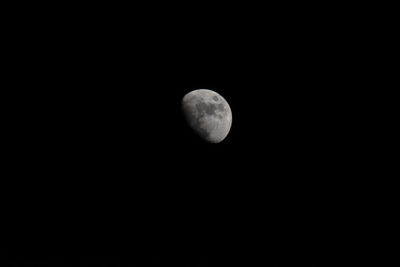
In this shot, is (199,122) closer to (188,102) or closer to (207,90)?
(188,102)

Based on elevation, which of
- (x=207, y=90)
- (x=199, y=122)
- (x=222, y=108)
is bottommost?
(x=199, y=122)

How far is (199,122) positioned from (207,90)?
2.22 feet

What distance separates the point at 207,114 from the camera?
15.1 feet

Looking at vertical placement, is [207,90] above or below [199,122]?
above

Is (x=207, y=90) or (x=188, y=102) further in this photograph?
(x=207, y=90)

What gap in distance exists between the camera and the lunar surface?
15.0 ft

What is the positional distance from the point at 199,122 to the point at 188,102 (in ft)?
1.06

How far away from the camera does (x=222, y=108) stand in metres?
4.84

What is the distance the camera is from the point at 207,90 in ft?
16.5

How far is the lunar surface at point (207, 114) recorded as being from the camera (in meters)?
4.57

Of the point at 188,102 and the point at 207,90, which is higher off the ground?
the point at 207,90

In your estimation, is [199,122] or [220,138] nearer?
[199,122]

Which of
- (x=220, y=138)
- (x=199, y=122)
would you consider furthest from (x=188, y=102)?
(x=220, y=138)

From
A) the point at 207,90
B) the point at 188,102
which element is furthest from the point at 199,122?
the point at 207,90
